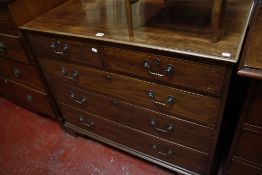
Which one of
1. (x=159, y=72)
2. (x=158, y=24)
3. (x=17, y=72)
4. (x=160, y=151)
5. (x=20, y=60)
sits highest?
(x=158, y=24)

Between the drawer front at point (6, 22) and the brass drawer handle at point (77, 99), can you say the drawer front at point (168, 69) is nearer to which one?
the brass drawer handle at point (77, 99)

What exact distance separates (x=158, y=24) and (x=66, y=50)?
446 millimetres

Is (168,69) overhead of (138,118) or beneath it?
overhead

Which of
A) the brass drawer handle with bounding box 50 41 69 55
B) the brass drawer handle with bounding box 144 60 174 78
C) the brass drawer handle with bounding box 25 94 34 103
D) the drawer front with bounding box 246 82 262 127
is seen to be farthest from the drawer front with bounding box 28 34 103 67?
the drawer front with bounding box 246 82 262 127

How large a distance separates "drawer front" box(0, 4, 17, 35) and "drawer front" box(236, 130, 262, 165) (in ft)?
3.92

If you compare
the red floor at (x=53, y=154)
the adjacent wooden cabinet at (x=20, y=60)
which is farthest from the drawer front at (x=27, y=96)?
the red floor at (x=53, y=154)

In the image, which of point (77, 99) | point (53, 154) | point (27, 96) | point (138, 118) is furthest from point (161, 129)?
point (27, 96)

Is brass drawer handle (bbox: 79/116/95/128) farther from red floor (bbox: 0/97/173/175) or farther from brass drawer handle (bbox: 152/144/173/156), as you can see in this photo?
brass drawer handle (bbox: 152/144/173/156)

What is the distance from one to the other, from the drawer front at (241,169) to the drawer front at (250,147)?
0.04 metres

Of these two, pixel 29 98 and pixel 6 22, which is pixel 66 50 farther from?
pixel 29 98

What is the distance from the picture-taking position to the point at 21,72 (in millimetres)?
1511

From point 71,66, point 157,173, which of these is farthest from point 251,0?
point 157,173

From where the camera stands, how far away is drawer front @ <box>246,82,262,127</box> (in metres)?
0.72

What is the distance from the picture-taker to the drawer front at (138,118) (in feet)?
3.34
